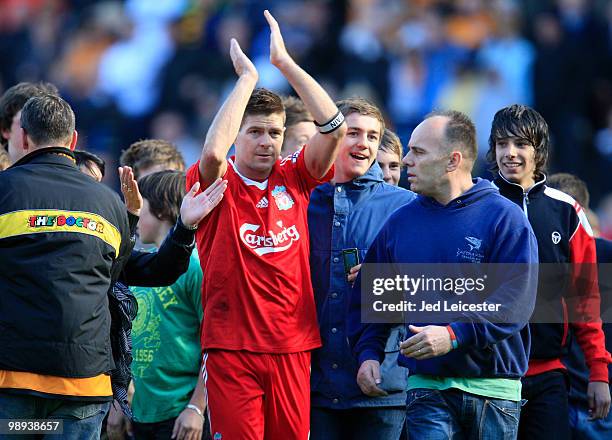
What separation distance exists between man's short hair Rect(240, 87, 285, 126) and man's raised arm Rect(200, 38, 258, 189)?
0.17 m

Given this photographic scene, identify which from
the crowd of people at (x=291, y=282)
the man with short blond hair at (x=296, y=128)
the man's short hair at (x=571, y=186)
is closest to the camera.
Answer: the crowd of people at (x=291, y=282)

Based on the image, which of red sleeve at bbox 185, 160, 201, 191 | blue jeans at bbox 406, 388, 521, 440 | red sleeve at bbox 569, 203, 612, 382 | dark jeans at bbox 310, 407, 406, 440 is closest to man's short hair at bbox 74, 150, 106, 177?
red sleeve at bbox 185, 160, 201, 191

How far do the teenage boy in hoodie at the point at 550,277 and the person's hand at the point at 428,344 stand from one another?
50.7 inches

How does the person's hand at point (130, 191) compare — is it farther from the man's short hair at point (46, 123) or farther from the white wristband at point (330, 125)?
the white wristband at point (330, 125)

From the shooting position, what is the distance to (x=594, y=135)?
1221cm

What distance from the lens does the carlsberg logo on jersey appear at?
5480mm

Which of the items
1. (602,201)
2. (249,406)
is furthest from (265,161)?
(602,201)

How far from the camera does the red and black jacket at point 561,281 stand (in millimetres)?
5961

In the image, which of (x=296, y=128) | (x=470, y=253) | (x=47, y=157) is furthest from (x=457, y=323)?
(x=296, y=128)

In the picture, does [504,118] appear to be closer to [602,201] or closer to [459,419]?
[459,419]

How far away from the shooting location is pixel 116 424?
6500 millimetres

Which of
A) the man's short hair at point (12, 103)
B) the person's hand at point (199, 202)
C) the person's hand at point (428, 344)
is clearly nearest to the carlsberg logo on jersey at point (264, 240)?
the person's hand at point (199, 202)

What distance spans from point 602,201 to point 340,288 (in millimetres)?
6626

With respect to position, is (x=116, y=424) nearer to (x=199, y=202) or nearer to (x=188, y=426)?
(x=188, y=426)
